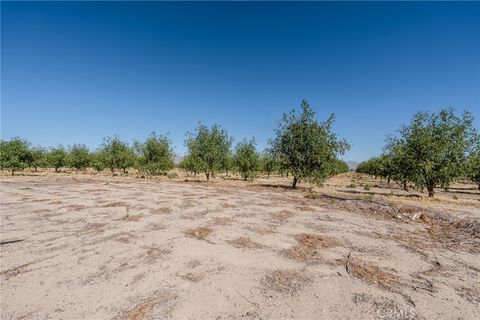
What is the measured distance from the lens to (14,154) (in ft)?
177

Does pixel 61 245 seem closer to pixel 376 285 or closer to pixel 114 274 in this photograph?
pixel 114 274

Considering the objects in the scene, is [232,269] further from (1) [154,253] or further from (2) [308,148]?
(2) [308,148]

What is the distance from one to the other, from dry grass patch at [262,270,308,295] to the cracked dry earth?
0.16ft

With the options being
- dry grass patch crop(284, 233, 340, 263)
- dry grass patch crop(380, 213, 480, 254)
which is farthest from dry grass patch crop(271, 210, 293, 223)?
dry grass patch crop(380, 213, 480, 254)

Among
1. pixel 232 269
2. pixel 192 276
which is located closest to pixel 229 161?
pixel 232 269

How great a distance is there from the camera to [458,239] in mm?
12000

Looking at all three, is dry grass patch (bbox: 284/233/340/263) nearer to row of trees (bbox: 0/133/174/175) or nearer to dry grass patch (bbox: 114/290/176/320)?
dry grass patch (bbox: 114/290/176/320)

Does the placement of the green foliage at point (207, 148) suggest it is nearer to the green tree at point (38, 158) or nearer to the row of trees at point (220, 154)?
the row of trees at point (220, 154)

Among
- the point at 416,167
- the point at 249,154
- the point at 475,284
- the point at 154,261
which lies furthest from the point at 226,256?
the point at 249,154

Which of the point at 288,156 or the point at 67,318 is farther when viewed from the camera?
the point at 288,156

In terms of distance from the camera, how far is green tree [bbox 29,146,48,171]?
60.0 metres

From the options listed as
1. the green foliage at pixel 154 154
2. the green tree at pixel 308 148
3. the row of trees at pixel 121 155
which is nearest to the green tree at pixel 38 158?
the row of trees at pixel 121 155

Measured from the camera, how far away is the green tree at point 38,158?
2363 inches

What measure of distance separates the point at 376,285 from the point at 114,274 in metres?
6.96
